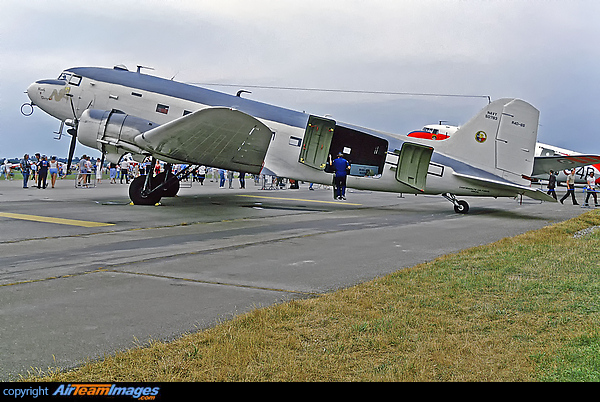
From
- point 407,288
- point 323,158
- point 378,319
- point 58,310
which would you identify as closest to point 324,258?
point 407,288

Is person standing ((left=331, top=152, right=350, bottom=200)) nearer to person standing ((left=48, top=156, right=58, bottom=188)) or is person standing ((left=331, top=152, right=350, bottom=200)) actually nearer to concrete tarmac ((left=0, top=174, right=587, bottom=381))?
concrete tarmac ((left=0, top=174, right=587, bottom=381))

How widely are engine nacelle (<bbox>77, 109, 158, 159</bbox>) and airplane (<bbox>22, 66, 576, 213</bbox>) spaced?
0.33m

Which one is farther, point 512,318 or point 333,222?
point 333,222

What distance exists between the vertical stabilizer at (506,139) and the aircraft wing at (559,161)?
4041 millimetres

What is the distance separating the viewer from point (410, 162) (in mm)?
17906

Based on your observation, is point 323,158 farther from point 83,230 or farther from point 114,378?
point 114,378

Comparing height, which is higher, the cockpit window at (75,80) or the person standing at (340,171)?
the cockpit window at (75,80)

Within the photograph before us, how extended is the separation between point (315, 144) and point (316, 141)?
11 centimetres

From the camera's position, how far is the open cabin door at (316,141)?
17734 millimetres

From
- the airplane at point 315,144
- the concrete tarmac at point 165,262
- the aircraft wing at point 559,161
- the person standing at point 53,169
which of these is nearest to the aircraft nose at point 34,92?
the airplane at point 315,144

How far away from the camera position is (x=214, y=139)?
1526 centimetres

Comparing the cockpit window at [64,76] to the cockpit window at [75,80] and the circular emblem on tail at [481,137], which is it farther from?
the circular emblem on tail at [481,137]

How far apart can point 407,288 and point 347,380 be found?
9.63 feet
